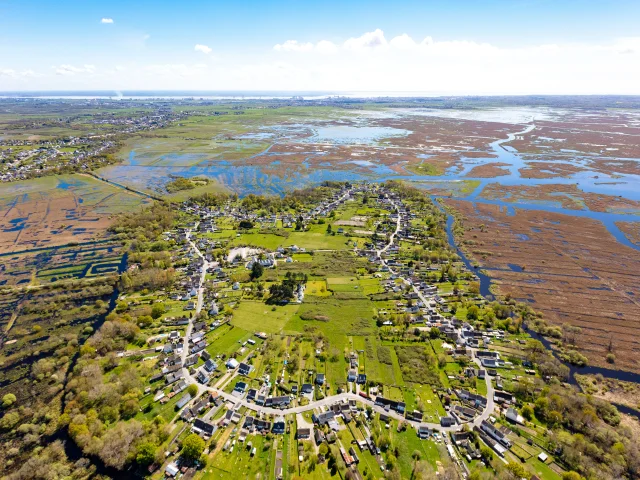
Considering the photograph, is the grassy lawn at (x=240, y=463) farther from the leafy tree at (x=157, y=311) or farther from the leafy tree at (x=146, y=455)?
the leafy tree at (x=157, y=311)

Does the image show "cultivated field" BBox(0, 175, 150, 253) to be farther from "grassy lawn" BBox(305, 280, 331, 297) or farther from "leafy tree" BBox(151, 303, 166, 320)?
"grassy lawn" BBox(305, 280, 331, 297)

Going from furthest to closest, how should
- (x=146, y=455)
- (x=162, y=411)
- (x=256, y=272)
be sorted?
(x=256, y=272)
(x=162, y=411)
(x=146, y=455)

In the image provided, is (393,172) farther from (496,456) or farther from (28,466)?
(28,466)

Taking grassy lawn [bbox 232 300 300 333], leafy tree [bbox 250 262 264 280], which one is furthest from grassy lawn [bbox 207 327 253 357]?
leafy tree [bbox 250 262 264 280]

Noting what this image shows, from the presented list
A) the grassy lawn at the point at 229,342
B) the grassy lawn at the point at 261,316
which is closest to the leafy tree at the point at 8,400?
the grassy lawn at the point at 229,342

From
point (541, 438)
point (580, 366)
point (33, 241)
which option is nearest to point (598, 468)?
point (541, 438)

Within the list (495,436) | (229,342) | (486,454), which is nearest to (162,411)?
(229,342)

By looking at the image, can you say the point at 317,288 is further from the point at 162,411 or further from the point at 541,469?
the point at 541,469
